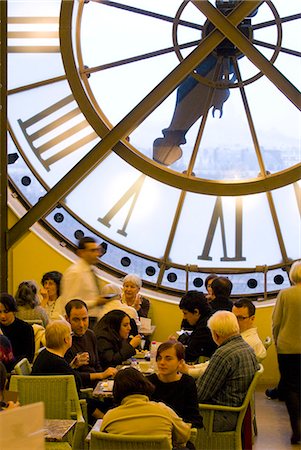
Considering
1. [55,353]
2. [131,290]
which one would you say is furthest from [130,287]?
[55,353]

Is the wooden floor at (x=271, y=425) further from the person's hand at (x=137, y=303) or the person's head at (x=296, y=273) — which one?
the person's hand at (x=137, y=303)

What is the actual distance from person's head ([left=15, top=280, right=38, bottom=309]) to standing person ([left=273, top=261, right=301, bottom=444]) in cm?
177

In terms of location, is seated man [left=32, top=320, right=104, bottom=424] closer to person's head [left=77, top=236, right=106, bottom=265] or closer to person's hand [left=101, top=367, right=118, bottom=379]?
person's hand [left=101, top=367, right=118, bottom=379]

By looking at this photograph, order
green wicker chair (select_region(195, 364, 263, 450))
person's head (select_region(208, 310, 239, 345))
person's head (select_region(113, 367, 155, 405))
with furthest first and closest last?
1. person's head (select_region(208, 310, 239, 345))
2. green wicker chair (select_region(195, 364, 263, 450))
3. person's head (select_region(113, 367, 155, 405))

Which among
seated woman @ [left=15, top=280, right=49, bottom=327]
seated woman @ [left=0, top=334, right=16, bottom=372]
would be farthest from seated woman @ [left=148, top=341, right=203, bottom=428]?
seated woman @ [left=15, top=280, right=49, bottom=327]

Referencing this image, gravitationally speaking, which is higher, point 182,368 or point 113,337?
point 113,337

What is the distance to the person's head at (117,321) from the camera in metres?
6.14

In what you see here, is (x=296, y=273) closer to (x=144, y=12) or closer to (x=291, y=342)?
(x=291, y=342)

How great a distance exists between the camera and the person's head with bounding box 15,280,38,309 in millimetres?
6621

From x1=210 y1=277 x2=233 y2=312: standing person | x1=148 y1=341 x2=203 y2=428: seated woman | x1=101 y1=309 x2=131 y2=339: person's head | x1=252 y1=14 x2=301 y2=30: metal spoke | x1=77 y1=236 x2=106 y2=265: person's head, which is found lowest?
x1=148 y1=341 x2=203 y2=428: seated woman

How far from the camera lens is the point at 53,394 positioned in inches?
192

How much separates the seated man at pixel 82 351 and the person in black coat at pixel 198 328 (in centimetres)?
71

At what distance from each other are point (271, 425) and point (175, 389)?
2.48 meters

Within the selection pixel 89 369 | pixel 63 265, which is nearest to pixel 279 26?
pixel 63 265
